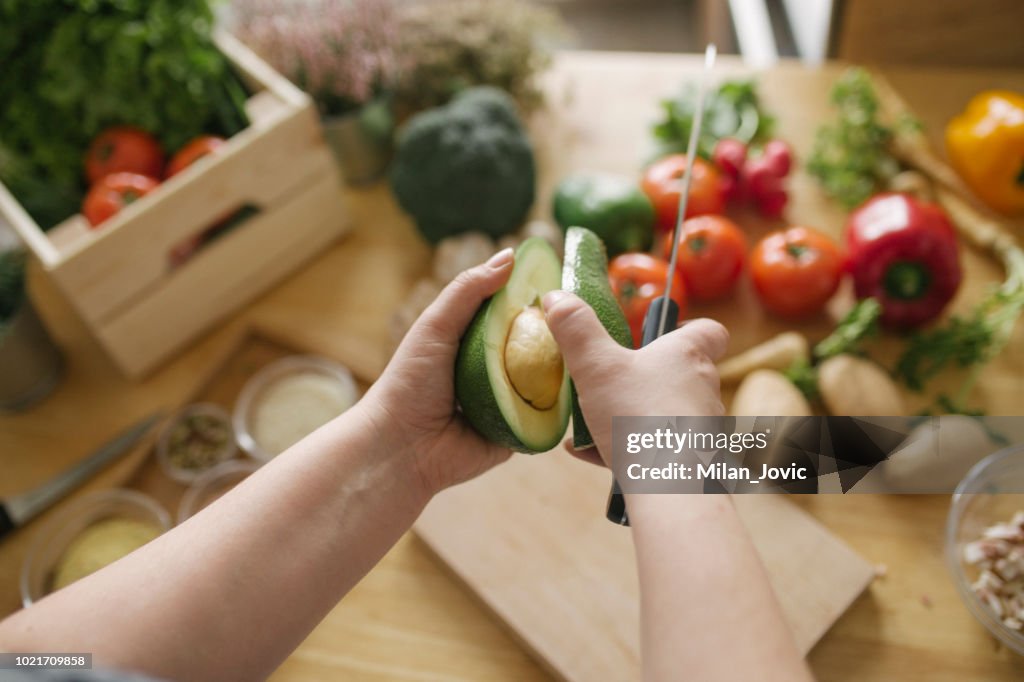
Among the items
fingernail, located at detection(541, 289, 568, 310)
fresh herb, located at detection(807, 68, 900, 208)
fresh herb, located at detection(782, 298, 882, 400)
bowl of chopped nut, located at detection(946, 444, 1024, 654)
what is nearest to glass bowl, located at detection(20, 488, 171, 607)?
fingernail, located at detection(541, 289, 568, 310)

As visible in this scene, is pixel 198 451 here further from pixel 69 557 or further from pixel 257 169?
pixel 257 169

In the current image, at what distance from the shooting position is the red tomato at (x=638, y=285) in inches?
40.4

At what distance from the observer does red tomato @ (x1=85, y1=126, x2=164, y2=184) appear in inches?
45.6

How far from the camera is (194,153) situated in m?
1.13

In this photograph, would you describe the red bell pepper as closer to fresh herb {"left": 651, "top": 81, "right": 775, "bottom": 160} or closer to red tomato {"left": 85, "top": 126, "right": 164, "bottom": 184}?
fresh herb {"left": 651, "top": 81, "right": 775, "bottom": 160}

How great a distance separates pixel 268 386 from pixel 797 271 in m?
0.78

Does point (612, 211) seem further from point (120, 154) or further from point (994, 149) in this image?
point (120, 154)

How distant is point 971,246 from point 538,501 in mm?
782

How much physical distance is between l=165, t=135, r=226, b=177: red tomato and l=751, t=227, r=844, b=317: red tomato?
822 mm

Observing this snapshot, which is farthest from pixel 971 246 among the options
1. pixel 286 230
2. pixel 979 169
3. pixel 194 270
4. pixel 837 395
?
pixel 194 270

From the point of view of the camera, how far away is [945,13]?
4.31 feet

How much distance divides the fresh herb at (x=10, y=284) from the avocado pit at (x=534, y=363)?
0.76 meters
